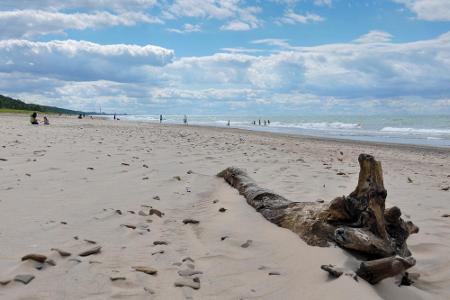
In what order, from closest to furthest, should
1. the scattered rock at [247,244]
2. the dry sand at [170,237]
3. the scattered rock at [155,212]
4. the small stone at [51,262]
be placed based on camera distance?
the dry sand at [170,237]
the small stone at [51,262]
the scattered rock at [247,244]
the scattered rock at [155,212]

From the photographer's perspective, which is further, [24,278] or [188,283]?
[188,283]

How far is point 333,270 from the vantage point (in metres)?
3.80

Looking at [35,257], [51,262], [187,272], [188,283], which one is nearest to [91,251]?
[51,262]

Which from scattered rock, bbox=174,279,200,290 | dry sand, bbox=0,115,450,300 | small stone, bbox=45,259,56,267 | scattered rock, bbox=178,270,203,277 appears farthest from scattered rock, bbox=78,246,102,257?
scattered rock, bbox=174,279,200,290

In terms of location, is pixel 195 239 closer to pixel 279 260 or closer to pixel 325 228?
pixel 279 260

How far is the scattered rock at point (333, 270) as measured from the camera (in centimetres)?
378

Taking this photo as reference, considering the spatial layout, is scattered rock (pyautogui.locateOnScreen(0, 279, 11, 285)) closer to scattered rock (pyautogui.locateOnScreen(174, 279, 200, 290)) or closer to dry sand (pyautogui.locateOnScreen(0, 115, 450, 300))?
dry sand (pyautogui.locateOnScreen(0, 115, 450, 300))

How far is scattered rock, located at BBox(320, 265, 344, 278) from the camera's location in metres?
3.78

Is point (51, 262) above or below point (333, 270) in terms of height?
below

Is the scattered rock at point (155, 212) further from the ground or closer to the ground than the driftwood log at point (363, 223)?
closer to the ground

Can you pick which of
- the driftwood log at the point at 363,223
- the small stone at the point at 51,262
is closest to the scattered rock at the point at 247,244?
the driftwood log at the point at 363,223

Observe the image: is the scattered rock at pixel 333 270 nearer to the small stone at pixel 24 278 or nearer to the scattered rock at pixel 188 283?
the scattered rock at pixel 188 283

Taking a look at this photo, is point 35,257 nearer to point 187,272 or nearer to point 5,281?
point 5,281

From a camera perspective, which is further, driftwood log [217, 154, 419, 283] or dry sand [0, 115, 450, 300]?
driftwood log [217, 154, 419, 283]
